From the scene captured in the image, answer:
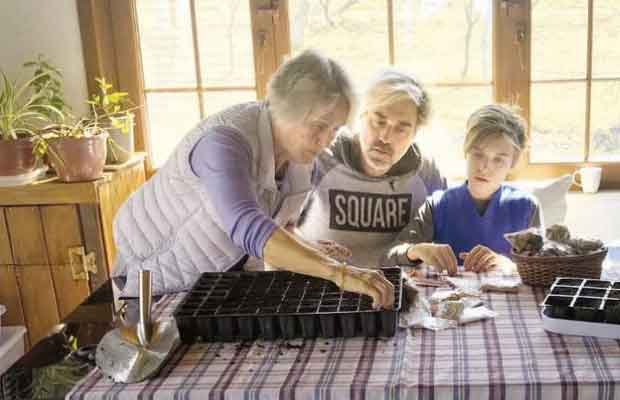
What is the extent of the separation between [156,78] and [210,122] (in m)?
1.30

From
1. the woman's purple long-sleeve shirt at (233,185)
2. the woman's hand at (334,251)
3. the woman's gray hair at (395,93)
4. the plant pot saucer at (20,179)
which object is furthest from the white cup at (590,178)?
the plant pot saucer at (20,179)

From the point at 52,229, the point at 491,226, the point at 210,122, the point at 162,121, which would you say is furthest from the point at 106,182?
the point at 491,226

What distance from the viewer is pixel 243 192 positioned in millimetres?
1202

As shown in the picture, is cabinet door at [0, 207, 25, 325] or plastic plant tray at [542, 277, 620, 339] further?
cabinet door at [0, 207, 25, 325]

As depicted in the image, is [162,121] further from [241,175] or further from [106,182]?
[241,175]

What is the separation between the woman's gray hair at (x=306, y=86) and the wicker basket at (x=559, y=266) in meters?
0.51

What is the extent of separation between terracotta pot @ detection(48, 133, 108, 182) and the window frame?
0.45 meters

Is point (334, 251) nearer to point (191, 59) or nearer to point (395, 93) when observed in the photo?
point (395, 93)

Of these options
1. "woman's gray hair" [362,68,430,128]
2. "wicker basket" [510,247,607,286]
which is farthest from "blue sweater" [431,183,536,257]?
"wicker basket" [510,247,607,286]

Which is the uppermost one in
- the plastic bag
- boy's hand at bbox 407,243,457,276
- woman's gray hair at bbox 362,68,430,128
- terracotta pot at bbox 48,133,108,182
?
woman's gray hair at bbox 362,68,430,128

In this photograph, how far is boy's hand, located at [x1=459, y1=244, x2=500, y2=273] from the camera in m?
1.45

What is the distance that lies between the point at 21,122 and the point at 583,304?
1.83 meters

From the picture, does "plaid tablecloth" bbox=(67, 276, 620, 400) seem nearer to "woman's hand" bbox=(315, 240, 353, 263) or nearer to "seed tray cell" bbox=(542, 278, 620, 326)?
"seed tray cell" bbox=(542, 278, 620, 326)

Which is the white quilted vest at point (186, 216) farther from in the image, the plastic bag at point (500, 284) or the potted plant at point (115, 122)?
the potted plant at point (115, 122)
